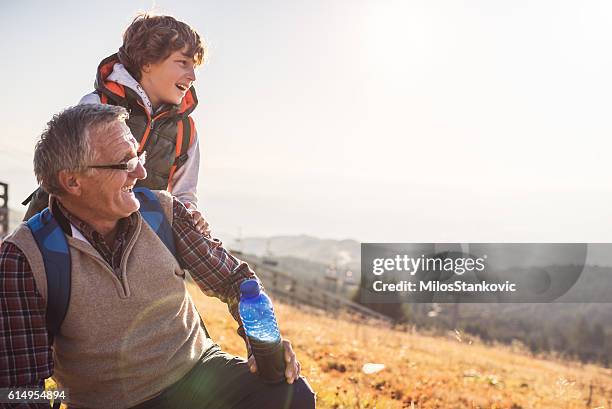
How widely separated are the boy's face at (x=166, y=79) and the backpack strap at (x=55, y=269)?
1.64 m

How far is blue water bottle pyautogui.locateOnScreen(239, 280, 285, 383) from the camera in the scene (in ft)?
9.55

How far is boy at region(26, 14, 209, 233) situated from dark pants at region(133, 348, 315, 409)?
1.29 meters

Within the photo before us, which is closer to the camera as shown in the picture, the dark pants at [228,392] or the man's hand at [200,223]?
the dark pants at [228,392]

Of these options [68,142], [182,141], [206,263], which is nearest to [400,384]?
[182,141]

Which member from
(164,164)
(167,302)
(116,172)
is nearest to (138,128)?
(164,164)

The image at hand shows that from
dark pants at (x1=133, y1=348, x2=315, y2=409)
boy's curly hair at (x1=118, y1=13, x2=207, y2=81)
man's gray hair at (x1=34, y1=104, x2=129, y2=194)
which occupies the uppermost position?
boy's curly hair at (x1=118, y1=13, x2=207, y2=81)

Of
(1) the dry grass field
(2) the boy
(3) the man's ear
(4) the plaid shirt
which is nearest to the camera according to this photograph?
(4) the plaid shirt

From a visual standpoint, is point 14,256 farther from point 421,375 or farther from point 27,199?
point 421,375

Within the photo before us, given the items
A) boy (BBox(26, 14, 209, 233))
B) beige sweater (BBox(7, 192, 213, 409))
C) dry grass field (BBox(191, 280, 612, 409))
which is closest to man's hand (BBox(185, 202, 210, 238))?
beige sweater (BBox(7, 192, 213, 409))

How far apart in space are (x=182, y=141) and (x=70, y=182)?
60.7 inches

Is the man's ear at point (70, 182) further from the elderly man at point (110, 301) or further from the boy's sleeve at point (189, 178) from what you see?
the boy's sleeve at point (189, 178)

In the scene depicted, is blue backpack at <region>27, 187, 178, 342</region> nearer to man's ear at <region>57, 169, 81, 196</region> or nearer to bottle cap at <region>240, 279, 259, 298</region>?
man's ear at <region>57, 169, 81, 196</region>

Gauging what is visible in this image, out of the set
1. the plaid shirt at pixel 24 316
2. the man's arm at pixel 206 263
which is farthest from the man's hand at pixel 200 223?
the plaid shirt at pixel 24 316

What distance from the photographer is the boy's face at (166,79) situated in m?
4.18
